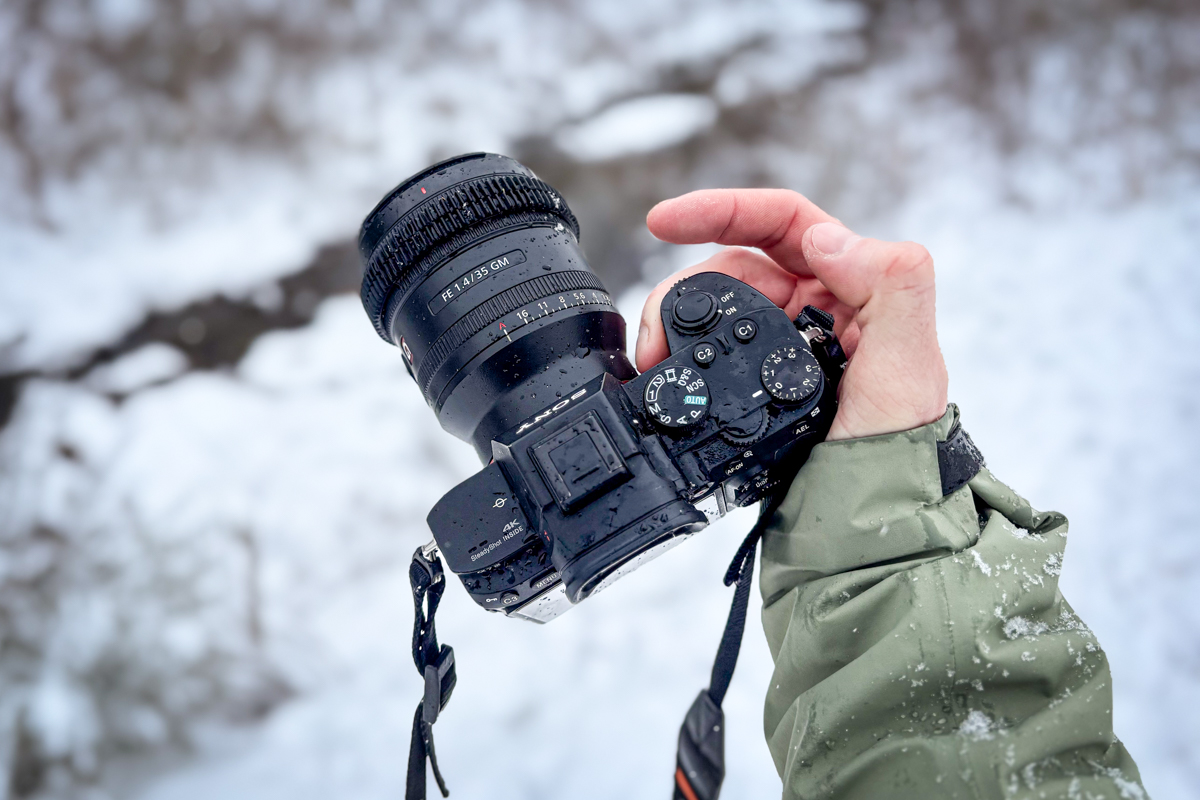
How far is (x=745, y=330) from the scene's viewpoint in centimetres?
69

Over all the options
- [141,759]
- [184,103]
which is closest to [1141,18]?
[184,103]

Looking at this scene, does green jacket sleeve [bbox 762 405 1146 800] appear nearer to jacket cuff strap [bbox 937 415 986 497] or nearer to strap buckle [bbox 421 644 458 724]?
jacket cuff strap [bbox 937 415 986 497]

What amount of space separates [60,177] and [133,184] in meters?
0.11

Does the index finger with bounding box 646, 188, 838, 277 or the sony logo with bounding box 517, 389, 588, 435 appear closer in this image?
the sony logo with bounding box 517, 389, 588, 435

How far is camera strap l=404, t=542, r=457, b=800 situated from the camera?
0.72m

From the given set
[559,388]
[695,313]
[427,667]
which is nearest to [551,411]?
[559,388]

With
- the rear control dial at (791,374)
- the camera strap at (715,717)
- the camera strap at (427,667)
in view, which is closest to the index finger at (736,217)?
the rear control dial at (791,374)

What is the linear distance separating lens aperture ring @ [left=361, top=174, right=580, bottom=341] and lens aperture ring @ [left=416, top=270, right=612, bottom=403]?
7 centimetres

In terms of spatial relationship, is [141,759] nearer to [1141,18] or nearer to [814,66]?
[814,66]

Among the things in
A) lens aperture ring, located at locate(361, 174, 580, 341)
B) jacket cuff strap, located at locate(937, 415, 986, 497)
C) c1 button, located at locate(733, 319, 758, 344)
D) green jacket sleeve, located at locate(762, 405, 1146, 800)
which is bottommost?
green jacket sleeve, located at locate(762, 405, 1146, 800)

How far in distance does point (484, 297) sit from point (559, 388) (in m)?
0.11

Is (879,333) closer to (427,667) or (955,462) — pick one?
(955,462)

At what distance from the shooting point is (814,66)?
5.02 feet

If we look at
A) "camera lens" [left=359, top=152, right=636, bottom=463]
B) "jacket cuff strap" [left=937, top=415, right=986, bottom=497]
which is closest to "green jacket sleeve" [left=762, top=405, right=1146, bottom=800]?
"jacket cuff strap" [left=937, top=415, right=986, bottom=497]
